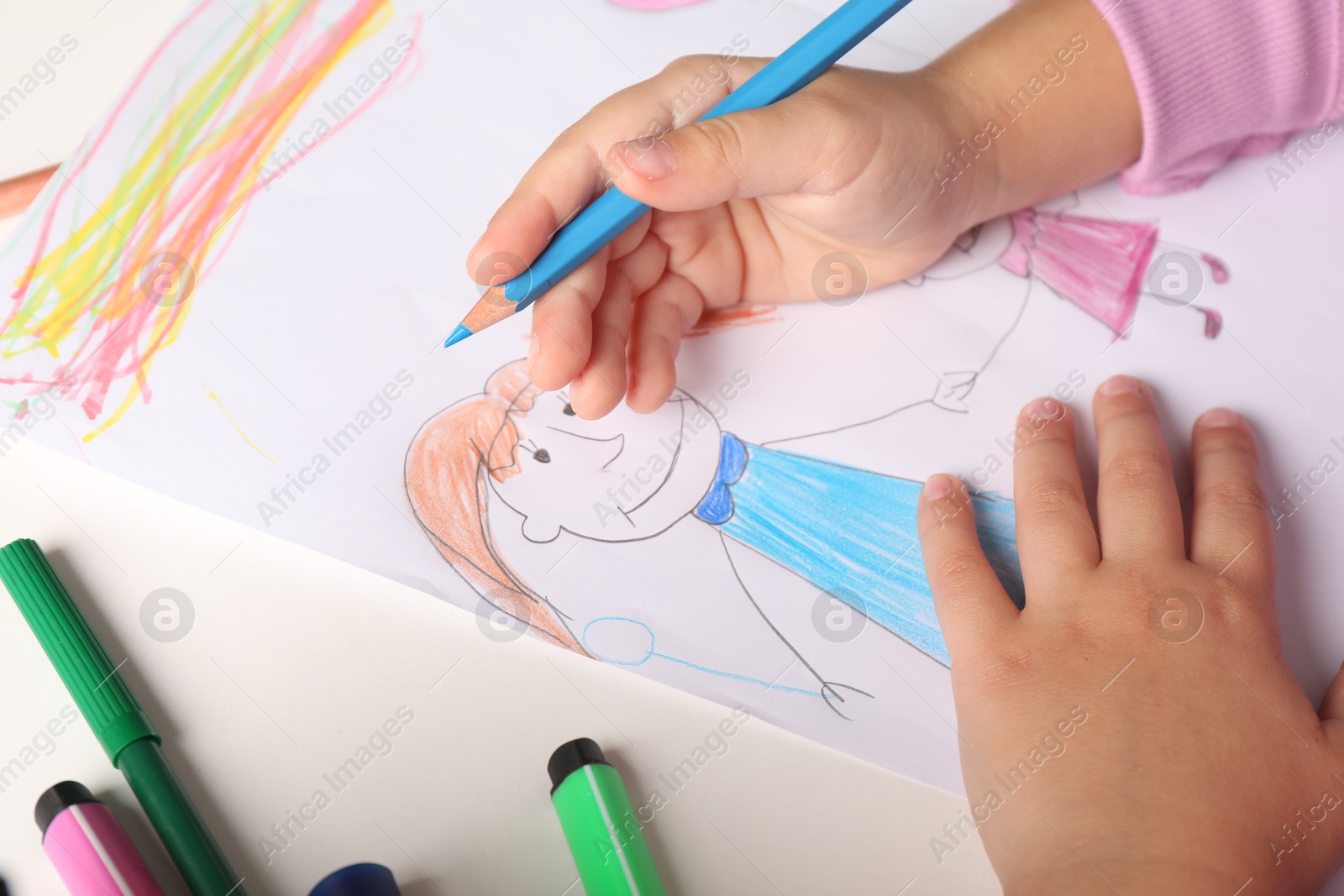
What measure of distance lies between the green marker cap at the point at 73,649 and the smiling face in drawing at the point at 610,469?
258mm

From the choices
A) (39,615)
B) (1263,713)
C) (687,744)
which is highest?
(39,615)

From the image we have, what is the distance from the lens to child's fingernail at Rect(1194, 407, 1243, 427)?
59cm

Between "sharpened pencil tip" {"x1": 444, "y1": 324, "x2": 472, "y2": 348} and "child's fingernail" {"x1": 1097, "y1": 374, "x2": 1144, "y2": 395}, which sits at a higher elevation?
"sharpened pencil tip" {"x1": 444, "y1": 324, "x2": 472, "y2": 348}

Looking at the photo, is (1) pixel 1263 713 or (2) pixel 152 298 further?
(2) pixel 152 298

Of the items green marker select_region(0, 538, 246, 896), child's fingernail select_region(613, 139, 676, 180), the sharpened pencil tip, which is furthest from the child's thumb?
green marker select_region(0, 538, 246, 896)

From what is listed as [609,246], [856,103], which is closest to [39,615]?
[609,246]

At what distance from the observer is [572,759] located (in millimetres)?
510

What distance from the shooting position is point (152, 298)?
0.65 metres

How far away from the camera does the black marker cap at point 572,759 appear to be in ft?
1.67

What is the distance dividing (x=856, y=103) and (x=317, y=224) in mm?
406

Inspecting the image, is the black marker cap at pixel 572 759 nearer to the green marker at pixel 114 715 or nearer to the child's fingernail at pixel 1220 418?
the green marker at pixel 114 715

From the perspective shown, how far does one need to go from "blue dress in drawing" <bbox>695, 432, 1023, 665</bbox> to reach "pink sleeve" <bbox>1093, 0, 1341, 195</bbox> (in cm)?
33

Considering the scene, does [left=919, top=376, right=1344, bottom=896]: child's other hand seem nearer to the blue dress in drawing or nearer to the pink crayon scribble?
the blue dress in drawing

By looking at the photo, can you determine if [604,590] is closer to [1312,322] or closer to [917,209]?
[917,209]
